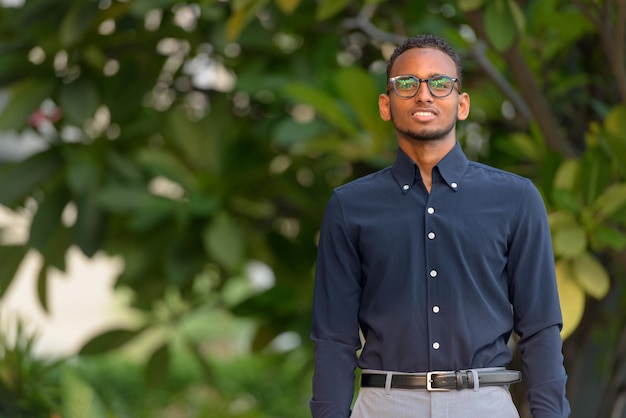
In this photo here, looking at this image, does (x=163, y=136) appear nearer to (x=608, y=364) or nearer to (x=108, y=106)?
(x=108, y=106)

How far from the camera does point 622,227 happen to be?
90.9 inches

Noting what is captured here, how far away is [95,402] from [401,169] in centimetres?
173

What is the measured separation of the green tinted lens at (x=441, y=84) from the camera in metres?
1.21

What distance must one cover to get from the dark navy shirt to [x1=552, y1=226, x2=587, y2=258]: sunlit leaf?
0.72m

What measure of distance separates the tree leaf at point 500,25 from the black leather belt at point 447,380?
40.9 inches

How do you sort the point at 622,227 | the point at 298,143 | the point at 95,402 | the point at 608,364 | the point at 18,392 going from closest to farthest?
the point at 622,227 → the point at 298,143 → the point at 95,402 → the point at 18,392 → the point at 608,364

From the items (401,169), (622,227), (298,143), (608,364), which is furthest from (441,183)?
(608,364)

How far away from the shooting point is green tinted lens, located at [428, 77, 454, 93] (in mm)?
1208

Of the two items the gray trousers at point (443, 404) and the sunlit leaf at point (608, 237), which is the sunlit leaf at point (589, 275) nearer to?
the sunlit leaf at point (608, 237)

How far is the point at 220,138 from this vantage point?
2891 millimetres

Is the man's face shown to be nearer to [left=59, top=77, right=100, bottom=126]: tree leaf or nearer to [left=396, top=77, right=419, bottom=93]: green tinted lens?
[left=396, top=77, right=419, bottom=93]: green tinted lens

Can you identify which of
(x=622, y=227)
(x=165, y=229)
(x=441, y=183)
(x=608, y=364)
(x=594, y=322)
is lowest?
(x=608, y=364)

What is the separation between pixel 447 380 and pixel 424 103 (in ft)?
1.02

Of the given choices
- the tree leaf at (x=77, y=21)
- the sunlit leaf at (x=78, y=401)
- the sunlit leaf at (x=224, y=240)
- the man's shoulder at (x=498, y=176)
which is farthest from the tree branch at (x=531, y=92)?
the sunlit leaf at (x=78, y=401)
